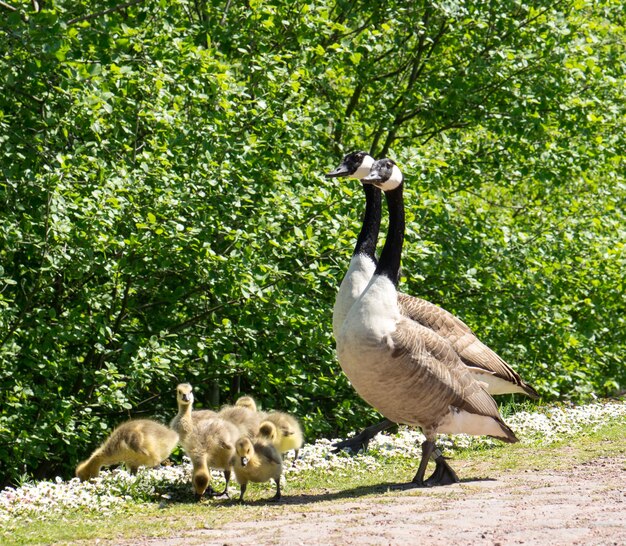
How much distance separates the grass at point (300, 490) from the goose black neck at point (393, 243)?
1.85 m

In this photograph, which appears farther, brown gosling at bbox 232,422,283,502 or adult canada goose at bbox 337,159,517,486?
adult canada goose at bbox 337,159,517,486

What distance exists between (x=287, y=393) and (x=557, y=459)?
3.72 m

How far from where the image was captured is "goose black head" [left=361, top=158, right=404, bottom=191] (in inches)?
338

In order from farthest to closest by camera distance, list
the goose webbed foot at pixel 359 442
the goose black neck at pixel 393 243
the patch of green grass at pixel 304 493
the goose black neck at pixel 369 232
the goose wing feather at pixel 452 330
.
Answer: the goose webbed foot at pixel 359 442
the goose black neck at pixel 369 232
the goose wing feather at pixel 452 330
the goose black neck at pixel 393 243
the patch of green grass at pixel 304 493

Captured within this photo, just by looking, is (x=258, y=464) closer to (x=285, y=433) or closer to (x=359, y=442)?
(x=285, y=433)

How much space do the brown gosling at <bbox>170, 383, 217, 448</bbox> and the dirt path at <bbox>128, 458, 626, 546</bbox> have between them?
1054 mm

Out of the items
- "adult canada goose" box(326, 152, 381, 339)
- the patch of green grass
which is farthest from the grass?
"adult canada goose" box(326, 152, 381, 339)

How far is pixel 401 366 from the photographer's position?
815 cm

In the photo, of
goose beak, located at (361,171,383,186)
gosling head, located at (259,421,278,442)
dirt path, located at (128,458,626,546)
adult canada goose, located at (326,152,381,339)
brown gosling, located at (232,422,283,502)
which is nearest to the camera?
dirt path, located at (128,458,626,546)

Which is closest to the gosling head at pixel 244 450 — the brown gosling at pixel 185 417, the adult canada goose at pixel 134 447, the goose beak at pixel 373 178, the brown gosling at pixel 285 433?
the brown gosling at pixel 185 417

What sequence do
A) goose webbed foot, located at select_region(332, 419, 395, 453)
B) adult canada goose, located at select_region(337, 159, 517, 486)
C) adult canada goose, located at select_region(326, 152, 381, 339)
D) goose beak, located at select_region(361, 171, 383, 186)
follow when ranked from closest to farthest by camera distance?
adult canada goose, located at select_region(337, 159, 517, 486) < goose beak, located at select_region(361, 171, 383, 186) < adult canada goose, located at select_region(326, 152, 381, 339) < goose webbed foot, located at select_region(332, 419, 395, 453)

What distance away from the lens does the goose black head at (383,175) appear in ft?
28.2

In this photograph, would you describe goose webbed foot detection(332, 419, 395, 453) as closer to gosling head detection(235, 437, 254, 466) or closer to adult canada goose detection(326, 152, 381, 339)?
adult canada goose detection(326, 152, 381, 339)

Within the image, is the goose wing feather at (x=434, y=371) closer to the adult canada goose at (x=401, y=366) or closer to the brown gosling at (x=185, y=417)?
the adult canada goose at (x=401, y=366)
